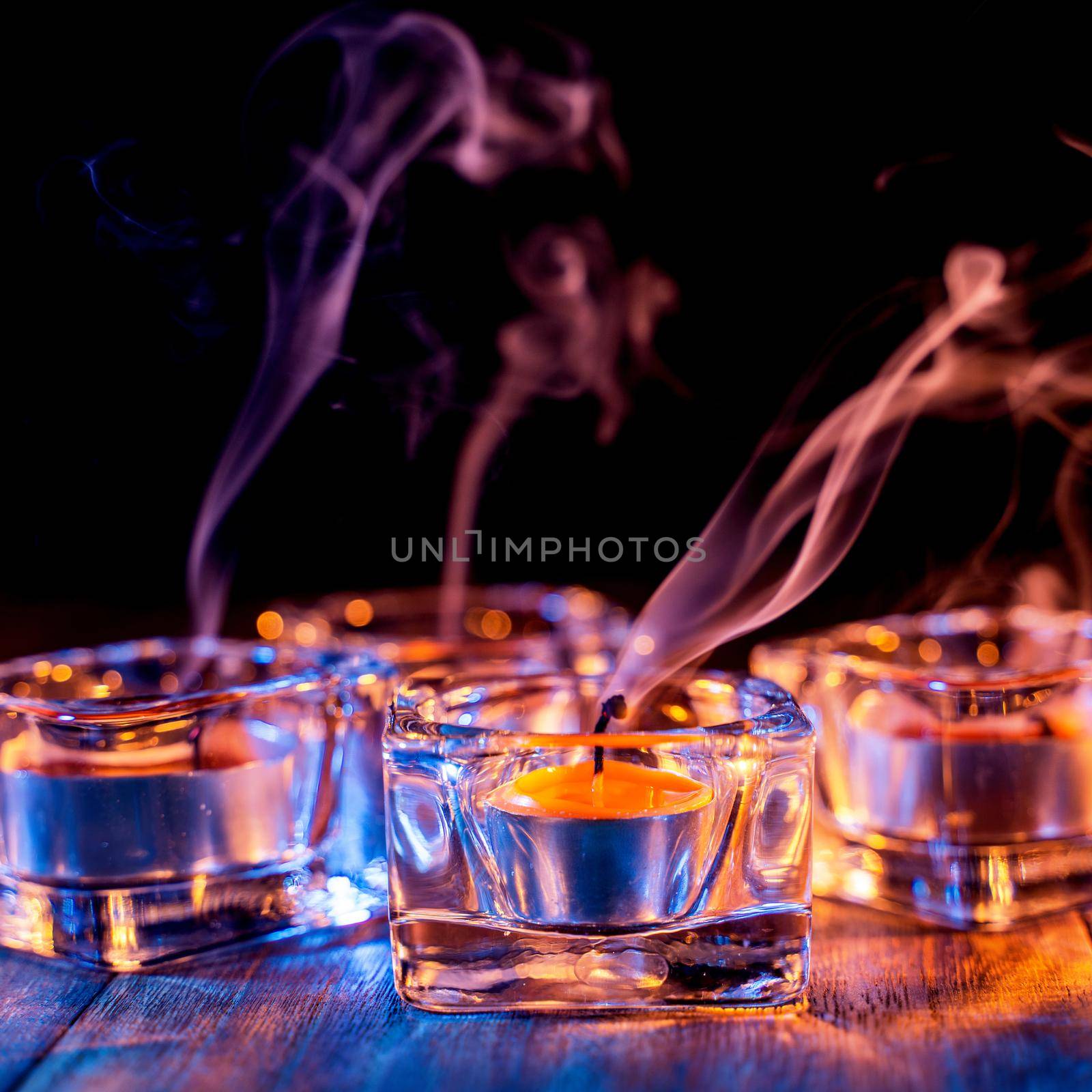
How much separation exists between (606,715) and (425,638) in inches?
18.7

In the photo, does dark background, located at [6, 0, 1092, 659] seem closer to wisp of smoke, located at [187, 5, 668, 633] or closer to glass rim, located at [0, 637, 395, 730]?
wisp of smoke, located at [187, 5, 668, 633]

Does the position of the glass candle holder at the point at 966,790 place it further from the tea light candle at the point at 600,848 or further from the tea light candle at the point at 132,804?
the tea light candle at the point at 132,804

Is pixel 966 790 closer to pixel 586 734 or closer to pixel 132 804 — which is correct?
pixel 586 734

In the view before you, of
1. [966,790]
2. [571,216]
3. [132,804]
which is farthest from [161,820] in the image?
[571,216]

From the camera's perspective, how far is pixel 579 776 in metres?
0.58

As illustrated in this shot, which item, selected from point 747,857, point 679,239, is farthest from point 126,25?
point 747,857

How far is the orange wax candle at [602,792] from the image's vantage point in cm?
55

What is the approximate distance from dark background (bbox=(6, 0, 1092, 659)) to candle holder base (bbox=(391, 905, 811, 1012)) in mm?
459

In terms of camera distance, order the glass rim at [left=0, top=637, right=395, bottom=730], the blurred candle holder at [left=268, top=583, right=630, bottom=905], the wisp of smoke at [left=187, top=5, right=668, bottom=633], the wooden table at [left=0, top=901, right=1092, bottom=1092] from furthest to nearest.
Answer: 1. the wisp of smoke at [left=187, top=5, right=668, bottom=633]
2. the blurred candle holder at [left=268, top=583, right=630, bottom=905]
3. the glass rim at [left=0, top=637, right=395, bottom=730]
4. the wooden table at [left=0, top=901, right=1092, bottom=1092]

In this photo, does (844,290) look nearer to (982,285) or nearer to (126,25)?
(982,285)

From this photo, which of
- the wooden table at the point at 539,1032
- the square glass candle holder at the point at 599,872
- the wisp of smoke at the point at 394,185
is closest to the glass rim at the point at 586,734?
the square glass candle holder at the point at 599,872

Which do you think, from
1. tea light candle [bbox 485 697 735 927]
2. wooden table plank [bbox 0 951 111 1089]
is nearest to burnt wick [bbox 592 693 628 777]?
tea light candle [bbox 485 697 735 927]

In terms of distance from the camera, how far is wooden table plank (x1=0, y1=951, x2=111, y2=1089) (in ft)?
1.70

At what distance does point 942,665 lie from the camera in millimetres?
846
